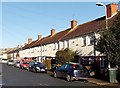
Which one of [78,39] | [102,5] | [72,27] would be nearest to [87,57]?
[78,39]

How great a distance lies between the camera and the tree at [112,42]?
62.3ft

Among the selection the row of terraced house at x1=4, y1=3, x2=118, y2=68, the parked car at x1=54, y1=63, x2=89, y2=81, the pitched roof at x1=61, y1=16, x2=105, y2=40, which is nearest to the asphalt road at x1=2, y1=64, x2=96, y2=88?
the parked car at x1=54, y1=63, x2=89, y2=81

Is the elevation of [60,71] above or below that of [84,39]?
below

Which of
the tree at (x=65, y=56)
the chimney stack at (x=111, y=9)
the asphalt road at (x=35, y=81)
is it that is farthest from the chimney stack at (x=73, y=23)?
the asphalt road at (x=35, y=81)

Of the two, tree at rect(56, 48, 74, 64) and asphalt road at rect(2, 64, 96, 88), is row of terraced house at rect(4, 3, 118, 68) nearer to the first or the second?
tree at rect(56, 48, 74, 64)

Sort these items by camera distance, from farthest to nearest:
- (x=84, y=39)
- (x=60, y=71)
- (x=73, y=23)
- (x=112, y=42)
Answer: (x=73, y=23) < (x=84, y=39) < (x=60, y=71) < (x=112, y=42)

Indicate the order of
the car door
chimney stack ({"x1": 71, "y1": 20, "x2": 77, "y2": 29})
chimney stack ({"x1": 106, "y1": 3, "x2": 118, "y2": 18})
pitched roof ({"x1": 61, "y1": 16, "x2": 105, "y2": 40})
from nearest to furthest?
the car door < pitched roof ({"x1": 61, "y1": 16, "x2": 105, "y2": 40}) < chimney stack ({"x1": 106, "y1": 3, "x2": 118, "y2": 18}) < chimney stack ({"x1": 71, "y1": 20, "x2": 77, "y2": 29})

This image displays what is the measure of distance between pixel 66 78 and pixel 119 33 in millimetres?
6561

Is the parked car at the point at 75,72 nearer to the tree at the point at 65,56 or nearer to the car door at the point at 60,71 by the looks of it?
the car door at the point at 60,71

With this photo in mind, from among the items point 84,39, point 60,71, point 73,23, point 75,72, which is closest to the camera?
point 75,72

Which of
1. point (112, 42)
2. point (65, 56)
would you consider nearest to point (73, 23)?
point (65, 56)

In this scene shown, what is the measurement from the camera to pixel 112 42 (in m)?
19.2

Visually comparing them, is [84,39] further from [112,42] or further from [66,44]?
[112,42]

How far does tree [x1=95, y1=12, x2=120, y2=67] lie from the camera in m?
19.0
